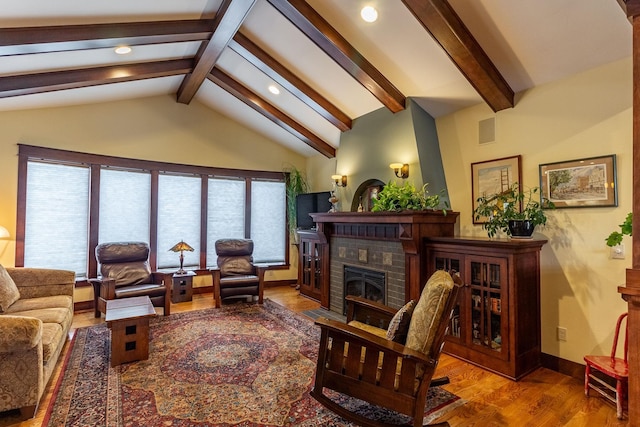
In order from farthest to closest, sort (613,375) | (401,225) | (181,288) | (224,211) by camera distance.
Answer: (224,211)
(181,288)
(401,225)
(613,375)

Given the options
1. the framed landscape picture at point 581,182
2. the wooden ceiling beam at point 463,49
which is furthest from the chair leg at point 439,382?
the wooden ceiling beam at point 463,49

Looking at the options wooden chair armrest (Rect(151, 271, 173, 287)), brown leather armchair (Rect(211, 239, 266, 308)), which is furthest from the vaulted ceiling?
wooden chair armrest (Rect(151, 271, 173, 287))

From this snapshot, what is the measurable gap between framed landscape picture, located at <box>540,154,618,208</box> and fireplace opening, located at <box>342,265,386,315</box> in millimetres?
1962

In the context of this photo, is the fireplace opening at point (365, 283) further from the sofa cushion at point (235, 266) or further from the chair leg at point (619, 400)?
the chair leg at point (619, 400)

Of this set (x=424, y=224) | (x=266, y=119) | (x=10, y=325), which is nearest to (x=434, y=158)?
(x=424, y=224)

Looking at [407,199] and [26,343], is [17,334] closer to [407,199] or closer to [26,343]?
[26,343]

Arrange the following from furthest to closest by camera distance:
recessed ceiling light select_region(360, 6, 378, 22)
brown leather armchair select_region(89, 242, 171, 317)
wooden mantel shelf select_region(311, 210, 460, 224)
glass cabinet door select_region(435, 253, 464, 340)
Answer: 1. brown leather armchair select_region(89, 242, 171, 317)
2. wooden mantel shelf select_region(311, 210, 460, 224)
3. glass cabinet door select_region(435, 253, 464, 340)
4. recessed ceiling light select_region(360, 6, 378, 22)

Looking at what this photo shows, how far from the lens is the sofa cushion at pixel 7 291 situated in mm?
2953

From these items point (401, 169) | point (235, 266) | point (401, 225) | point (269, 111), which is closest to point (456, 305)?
point (401, 225)

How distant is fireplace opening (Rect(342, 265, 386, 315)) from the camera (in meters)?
4.06

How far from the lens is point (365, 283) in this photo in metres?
4.32

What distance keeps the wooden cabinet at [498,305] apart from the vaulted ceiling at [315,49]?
61.3 inches

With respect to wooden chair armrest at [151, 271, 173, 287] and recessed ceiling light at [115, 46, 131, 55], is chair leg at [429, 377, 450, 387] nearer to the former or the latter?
wooden chair armrest at [151, 271, 173, 287]

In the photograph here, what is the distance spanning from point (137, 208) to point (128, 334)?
297cm
